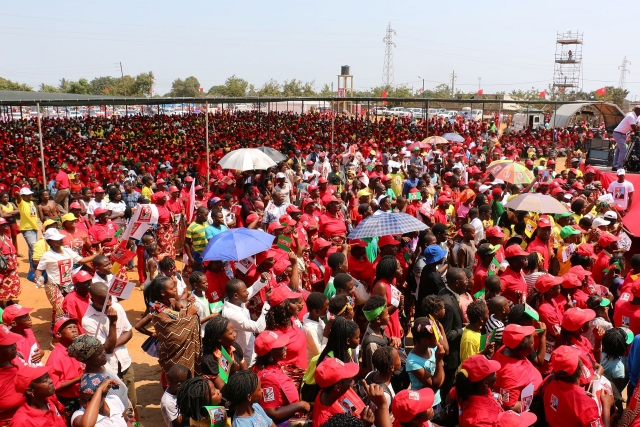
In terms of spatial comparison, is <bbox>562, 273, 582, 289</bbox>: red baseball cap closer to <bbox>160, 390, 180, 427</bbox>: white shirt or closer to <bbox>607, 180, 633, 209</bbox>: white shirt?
<bbox>160, 390, 180, 427</bbox>: white shirt

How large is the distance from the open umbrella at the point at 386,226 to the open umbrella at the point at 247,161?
11.6 ft

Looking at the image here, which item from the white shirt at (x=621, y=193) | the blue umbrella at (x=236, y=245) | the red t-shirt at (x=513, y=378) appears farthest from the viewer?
the white shirt at (x=621, y=193)

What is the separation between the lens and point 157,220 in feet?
25.2

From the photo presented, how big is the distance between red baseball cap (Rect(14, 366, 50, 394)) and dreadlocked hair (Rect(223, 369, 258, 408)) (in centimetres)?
110

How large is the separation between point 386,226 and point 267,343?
2812 mm

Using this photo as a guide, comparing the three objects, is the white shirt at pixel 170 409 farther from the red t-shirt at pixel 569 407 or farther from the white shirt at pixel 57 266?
the white shirt at pixel 57 266

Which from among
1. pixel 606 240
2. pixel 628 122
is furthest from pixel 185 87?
pixel 606 240

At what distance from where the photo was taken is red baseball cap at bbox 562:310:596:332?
3930 mm

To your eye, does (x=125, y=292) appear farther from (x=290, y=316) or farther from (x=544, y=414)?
(x=544, y=414)

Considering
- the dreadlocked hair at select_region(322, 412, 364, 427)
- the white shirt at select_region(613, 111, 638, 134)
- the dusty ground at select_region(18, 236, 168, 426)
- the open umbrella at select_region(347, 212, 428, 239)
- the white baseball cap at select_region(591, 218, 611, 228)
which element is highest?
the white shirt at select_region(613, 111, 638, 134)

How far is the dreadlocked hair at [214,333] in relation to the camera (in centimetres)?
390

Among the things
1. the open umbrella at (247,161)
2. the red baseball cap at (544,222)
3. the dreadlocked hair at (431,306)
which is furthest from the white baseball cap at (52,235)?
the red baseball cap at (544,222)

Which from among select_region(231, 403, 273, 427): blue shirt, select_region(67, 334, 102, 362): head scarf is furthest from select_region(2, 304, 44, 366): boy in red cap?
select_region(231, 403, 273, 427): blue shirt

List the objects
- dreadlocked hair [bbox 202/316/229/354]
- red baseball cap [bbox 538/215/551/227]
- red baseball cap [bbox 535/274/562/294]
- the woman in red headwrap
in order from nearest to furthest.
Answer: dreadlocked hair [bbox 202/316/229/354] → red baseball cap [bbox 535/274/562/294] → red baseball cap [bbox 538/215/551/227] → the woman in red headwrap
